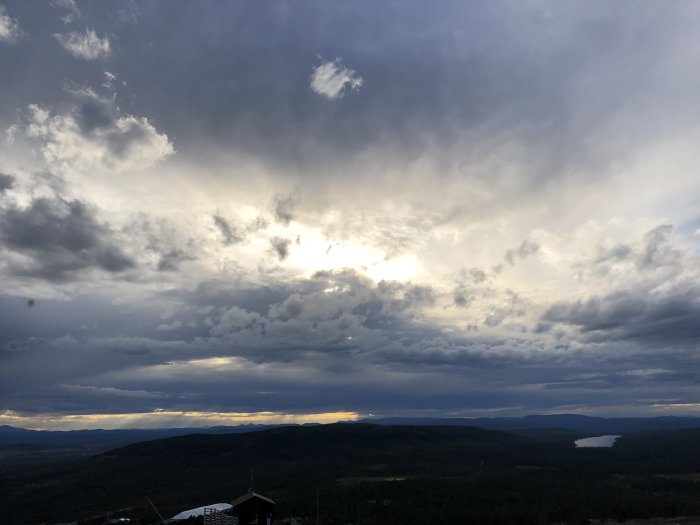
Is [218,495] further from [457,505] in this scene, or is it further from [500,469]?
[500,469]

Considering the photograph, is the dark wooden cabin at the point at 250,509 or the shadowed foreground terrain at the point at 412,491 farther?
the shadowed foreground terrain at the point at 412,491

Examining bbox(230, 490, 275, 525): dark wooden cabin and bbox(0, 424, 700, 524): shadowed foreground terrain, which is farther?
bbox(0, 424, 700, 524): shadowed foreground terrain

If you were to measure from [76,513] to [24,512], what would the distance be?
24.6 m

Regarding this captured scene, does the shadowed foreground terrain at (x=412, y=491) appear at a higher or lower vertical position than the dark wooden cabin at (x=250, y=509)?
lower

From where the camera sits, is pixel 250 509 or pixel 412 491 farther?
pixel 412 491

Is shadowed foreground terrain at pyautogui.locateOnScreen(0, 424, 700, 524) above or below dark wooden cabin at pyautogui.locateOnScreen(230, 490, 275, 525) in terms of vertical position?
below

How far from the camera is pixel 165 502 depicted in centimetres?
12744

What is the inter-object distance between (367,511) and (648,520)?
43.9 meters

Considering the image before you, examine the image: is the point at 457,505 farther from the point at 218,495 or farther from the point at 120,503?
the point at 120,503

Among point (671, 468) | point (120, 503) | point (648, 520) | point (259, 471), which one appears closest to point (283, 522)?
point (648, 520)

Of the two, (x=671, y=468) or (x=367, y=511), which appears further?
(x=671, y=468)

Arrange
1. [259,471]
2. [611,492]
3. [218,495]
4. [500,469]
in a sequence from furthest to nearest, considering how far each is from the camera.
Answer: [259,471] → [500,469] → [218,495] → [611,492]

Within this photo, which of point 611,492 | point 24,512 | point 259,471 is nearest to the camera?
point 611,492

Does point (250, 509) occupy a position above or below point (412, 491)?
above
